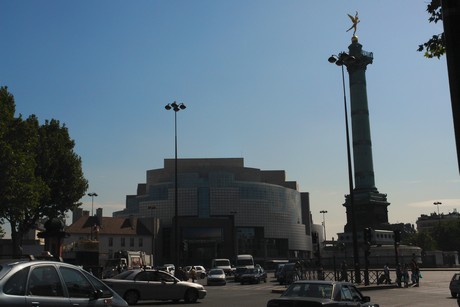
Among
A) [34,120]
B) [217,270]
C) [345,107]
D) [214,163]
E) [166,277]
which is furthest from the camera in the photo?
[214,163]

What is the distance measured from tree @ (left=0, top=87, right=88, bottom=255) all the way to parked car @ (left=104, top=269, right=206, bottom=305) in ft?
48.2

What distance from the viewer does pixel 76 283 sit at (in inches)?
289

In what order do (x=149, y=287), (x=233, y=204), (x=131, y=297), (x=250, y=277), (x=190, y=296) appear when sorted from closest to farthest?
(x=131, y=297) < (x=149, y=287) < (x=190, y=296) < (x=250, y=277) < (x=233, y=204)

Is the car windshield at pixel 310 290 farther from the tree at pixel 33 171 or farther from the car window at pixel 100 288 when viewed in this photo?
the tree at pixel 33 171

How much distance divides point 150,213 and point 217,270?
97.3m

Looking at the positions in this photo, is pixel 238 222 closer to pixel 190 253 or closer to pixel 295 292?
pixel 190 253

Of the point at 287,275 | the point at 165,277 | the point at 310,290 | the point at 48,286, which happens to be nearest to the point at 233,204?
the point at 287,275

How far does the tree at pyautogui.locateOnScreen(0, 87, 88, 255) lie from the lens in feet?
105

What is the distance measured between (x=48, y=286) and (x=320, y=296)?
6146 millimetres

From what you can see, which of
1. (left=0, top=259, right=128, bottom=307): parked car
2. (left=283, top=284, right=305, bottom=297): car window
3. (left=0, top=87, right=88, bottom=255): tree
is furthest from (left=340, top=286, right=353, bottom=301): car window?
(left=0, top=87, right=88, bottom=255): tree

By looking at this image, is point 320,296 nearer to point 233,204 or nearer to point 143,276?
point 143,276

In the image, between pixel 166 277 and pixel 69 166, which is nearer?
pixel 166 277

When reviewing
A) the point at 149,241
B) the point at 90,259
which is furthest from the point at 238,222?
the point at 90,259

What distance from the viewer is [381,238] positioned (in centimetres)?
10275
